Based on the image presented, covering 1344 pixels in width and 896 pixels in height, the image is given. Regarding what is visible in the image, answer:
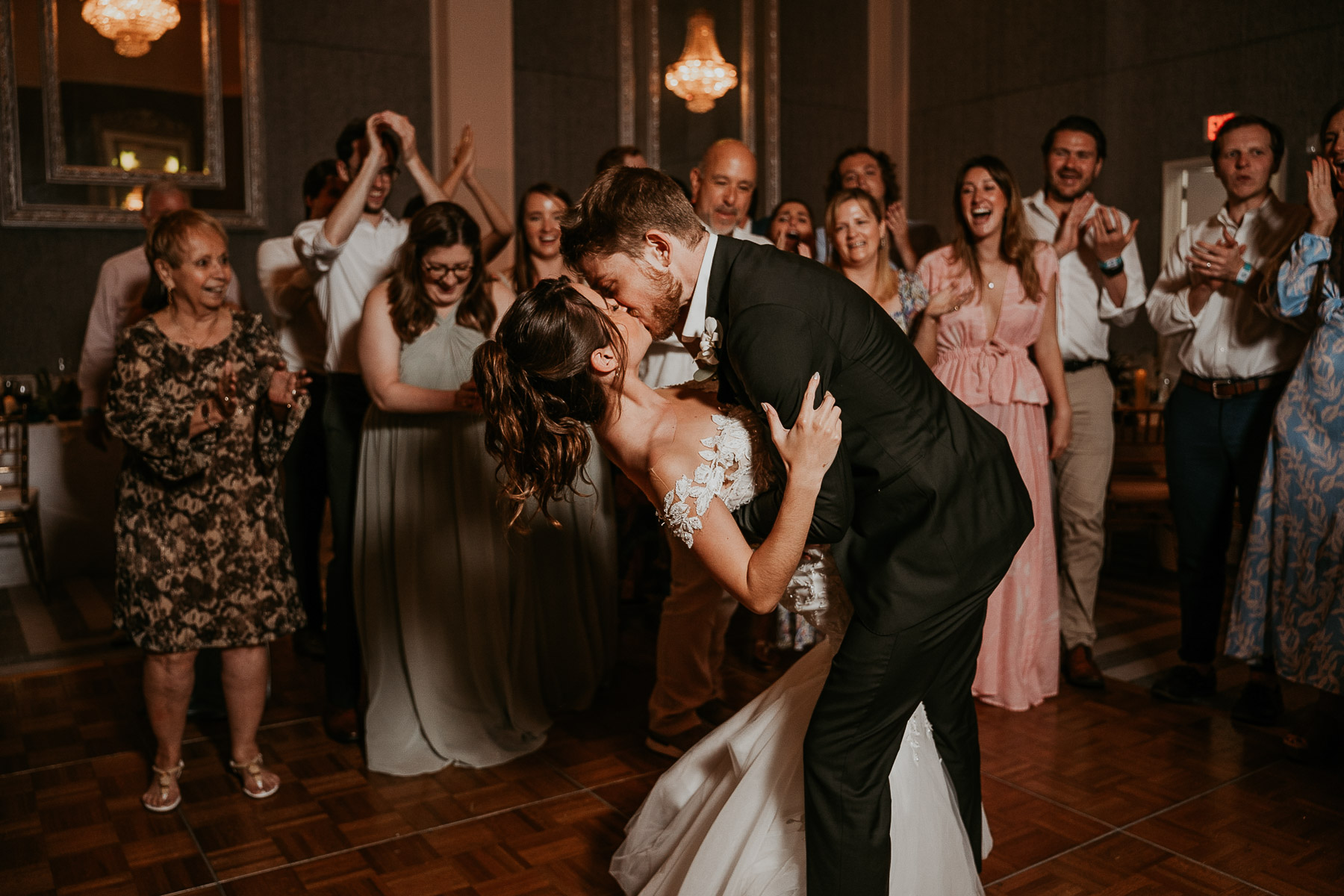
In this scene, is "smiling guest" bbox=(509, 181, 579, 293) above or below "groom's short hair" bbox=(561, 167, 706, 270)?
above

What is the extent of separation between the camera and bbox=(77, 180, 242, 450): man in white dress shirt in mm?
4176

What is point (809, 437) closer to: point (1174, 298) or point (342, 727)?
point (342, 727)

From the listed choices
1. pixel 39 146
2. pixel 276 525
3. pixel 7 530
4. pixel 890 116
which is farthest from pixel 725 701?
pixel 890 116

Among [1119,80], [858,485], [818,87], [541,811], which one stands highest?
[818,87]

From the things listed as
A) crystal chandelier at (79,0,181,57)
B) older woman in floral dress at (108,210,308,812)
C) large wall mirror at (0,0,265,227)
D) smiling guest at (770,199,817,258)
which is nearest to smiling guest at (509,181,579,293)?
smiling guest at (770,199,817,258)

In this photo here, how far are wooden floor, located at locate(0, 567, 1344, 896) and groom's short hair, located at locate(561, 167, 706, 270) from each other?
1493 mm

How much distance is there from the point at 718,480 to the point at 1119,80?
666cm

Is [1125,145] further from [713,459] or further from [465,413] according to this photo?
[713,459]

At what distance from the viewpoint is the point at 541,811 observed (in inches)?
111

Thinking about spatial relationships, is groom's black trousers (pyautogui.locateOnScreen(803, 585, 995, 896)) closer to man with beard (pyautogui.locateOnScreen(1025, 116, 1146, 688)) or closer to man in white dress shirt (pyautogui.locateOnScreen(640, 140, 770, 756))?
man in white dress shirt (pyautogui.locateOnScreen(640, 140, 770, 756))

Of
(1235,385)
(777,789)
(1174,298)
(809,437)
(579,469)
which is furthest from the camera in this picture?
(1174,298)

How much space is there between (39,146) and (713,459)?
582cm

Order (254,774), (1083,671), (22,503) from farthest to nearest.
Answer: (22,503), (1083,671), (254,774)

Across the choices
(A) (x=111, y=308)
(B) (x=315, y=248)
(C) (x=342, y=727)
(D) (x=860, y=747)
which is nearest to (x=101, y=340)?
(A) (x=111, y=308)
